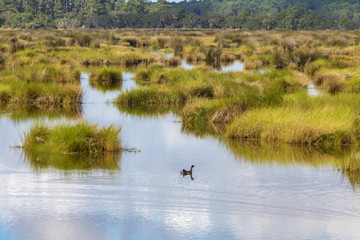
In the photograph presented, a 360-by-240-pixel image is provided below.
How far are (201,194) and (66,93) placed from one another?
36.6 ft

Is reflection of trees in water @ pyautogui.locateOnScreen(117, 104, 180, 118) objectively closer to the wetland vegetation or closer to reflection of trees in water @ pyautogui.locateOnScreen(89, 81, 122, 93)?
the wetland vegetation

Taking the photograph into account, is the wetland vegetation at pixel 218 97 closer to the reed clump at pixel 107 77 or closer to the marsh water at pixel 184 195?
the reed clump at pixel 107 77

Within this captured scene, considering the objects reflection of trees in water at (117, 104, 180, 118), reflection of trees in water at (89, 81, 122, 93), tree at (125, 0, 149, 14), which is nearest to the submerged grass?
reflection of trees in water at (117, 104, 180, 118)

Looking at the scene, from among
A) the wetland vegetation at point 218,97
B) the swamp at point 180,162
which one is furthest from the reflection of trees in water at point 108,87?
the swamp at point 180,162

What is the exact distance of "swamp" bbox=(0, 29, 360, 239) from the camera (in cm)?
815

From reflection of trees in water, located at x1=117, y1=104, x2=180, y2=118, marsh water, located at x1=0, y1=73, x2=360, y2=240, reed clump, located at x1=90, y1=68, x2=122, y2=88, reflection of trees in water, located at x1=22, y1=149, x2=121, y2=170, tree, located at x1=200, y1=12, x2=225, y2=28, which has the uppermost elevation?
tree, located at x1=200, y1=12, x2=225, y2=28

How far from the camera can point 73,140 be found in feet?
40.4

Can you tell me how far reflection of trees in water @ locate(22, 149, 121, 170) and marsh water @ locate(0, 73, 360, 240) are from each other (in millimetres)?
90

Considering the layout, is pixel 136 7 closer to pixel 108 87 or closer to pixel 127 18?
pixel 127 18

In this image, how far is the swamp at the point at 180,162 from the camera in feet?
26.7

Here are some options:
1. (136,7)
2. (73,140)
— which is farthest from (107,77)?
(136,7)

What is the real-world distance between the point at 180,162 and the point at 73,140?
2134 millimetres

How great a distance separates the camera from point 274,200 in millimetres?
9266

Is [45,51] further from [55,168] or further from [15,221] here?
[15,221]
